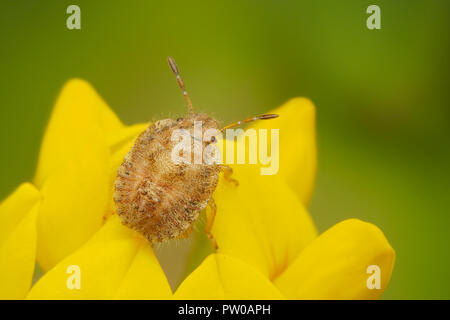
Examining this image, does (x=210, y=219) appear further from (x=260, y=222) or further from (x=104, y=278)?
(x=104, y=278)

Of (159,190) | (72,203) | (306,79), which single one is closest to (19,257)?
(72,203)

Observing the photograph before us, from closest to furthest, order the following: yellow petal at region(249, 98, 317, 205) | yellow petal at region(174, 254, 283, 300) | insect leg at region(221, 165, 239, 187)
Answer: yellow petal at region(174, 254, 283, 300) → insect leg at region(221, 165, 239, 187) → yellow petal at region(249, 98, 317, 205)

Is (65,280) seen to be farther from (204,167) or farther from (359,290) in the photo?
(359,290)

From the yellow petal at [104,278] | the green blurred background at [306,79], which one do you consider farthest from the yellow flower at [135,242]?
the green blurred background at [306,79]

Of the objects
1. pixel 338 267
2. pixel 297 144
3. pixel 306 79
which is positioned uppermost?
pixel 306 79

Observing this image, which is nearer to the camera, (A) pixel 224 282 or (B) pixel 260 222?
(A) pixel 224 282

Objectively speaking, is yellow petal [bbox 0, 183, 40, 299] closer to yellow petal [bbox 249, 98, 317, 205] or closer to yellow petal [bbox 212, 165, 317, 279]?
yellow petal [bbox 212, 165, 317, 279]

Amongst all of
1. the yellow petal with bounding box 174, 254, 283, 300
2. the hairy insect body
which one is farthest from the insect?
the yellow petal with bounding box 174, 254, 283, 300
